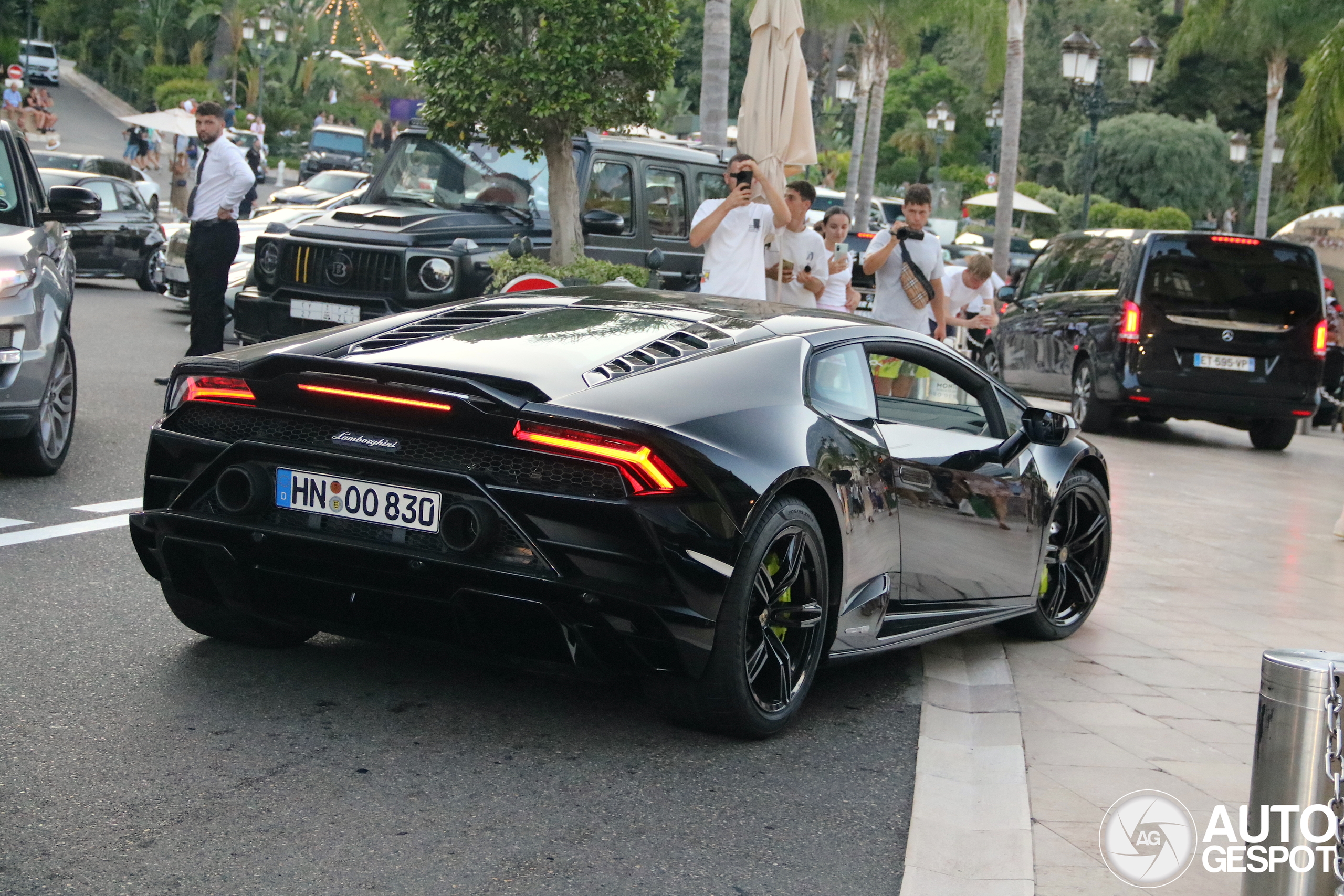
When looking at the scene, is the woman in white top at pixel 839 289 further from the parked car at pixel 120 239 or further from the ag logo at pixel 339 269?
the parked car at pixel 120 239

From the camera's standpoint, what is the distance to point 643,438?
452cm

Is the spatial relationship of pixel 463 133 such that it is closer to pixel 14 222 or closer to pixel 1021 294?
pixel 14 222

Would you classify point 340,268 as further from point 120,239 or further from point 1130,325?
point 120,239

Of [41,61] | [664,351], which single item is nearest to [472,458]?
[664,351]

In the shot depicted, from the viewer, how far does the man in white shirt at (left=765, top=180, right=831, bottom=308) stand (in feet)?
37.1

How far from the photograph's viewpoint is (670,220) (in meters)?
13.2

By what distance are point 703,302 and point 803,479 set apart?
3.82 ft

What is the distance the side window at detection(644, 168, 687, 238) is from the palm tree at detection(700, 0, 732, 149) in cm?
598

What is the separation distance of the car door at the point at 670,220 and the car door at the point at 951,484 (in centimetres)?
671

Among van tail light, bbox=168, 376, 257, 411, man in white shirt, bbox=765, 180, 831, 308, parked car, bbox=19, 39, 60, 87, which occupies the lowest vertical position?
van tail light, bbox=168, 376, 257, 411

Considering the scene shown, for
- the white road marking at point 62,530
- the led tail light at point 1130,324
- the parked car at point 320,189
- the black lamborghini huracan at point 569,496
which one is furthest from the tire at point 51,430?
the parked car at point 320,189

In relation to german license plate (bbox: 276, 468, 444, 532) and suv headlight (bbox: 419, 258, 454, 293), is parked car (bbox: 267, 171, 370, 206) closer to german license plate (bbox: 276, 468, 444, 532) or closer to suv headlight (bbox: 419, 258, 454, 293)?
suv headlight (bbox: 419, 258, 454, 293)

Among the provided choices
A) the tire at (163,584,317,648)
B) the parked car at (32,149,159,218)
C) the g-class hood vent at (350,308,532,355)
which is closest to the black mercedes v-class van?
the g-class hood vent at (350,308,532,355)

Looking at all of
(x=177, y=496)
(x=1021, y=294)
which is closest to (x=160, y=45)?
(x=1021, y=294)
